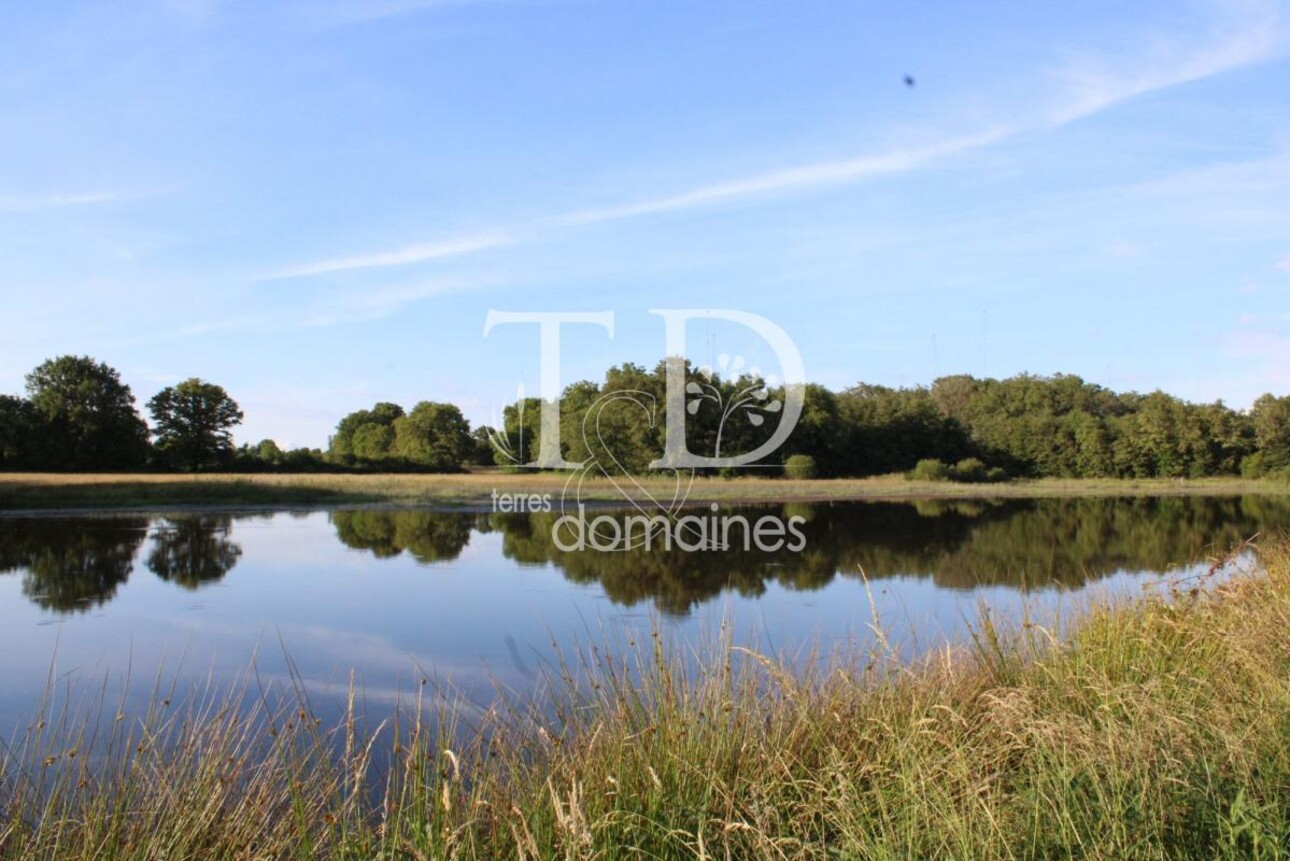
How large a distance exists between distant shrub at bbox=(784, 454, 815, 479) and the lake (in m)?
24.7

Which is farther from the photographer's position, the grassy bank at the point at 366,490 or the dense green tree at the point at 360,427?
the dense green tree at the point at 360,427

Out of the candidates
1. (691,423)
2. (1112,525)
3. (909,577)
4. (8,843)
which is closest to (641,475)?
(691,423)

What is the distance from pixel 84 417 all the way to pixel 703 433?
31.3m

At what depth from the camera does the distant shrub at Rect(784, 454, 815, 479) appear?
49531 mm

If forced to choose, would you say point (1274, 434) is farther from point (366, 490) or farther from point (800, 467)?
point (366, 490)

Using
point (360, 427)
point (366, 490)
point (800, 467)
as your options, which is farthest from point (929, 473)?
point (360, 427)

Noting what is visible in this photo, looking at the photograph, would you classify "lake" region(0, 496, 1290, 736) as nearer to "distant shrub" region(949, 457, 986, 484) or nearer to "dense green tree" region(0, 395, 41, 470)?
"dense green tree" region(0, 395, 41, 470)

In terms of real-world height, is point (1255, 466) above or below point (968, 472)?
above

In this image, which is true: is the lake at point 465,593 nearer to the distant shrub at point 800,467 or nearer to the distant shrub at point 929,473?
the distant shrub at point 800,467

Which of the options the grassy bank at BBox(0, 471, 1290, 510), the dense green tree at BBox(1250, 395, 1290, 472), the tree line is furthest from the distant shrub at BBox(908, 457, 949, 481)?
the dense green tree at BBox(1250, 395, 1290, 472)

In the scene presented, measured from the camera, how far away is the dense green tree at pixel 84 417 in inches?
1906

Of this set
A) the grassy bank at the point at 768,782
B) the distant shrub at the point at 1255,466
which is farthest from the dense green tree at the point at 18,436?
the distant shrub at the point at 1255,466

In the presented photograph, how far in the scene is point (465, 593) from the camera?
12.5 meters

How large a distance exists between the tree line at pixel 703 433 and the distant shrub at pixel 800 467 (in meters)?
0.11
